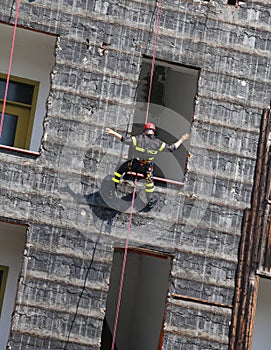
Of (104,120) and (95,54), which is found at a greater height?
(95,54)

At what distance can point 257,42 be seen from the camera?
19.8m

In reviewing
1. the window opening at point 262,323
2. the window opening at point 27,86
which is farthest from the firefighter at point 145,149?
the window opening at point 262,323

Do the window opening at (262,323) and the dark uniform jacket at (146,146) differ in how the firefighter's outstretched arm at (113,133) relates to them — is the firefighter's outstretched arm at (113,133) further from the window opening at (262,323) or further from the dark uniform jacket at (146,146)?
the window opening at (262,323)

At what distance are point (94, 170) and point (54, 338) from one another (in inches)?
128

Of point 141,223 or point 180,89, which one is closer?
point 141,223

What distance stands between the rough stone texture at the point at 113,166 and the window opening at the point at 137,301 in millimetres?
2161

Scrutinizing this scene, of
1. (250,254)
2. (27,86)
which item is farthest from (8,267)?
(250,254)

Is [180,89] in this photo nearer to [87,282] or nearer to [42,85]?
[42,85]

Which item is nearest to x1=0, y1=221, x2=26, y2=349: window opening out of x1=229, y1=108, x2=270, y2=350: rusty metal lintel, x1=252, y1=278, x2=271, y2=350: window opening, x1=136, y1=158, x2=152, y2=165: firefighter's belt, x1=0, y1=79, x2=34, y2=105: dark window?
x1=0, y1=79, x2=34, y2=105: dark window

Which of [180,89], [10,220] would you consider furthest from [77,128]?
[180,89]

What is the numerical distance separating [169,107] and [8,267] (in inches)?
221

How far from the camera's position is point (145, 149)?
18.4m

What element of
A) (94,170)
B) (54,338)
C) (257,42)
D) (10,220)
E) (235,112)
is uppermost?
(257,42)

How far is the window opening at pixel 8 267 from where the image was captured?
63.7ft
